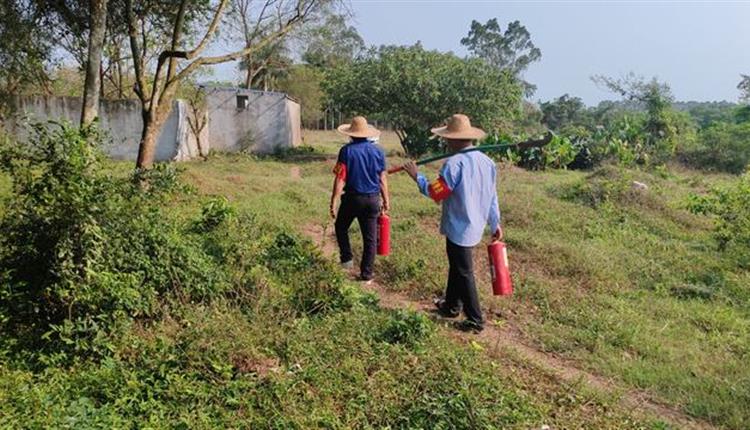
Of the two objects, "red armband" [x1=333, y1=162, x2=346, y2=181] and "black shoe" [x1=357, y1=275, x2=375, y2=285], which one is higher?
"red armband" [x1=333, y1=162, x2=346, y2=181]

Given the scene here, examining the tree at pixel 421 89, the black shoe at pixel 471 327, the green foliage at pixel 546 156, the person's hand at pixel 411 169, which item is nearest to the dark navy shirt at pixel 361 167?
the person's hand at pixel 411 169

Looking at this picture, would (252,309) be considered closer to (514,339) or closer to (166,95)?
(514,339)

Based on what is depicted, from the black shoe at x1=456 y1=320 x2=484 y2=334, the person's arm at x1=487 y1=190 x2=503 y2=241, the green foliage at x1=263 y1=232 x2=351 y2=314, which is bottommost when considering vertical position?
the black shoe at x1=456 y1=320 x2=484 y2=334

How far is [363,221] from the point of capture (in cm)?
554

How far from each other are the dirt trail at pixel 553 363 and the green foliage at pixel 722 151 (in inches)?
730

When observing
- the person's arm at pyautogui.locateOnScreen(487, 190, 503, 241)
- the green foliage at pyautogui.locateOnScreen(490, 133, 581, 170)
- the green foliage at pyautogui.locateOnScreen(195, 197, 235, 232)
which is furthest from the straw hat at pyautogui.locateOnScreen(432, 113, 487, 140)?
the green foliage at pyautogui.locateOnScreen(490, 133, 581, 170)

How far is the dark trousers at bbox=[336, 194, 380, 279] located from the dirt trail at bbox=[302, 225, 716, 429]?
12.3 inches

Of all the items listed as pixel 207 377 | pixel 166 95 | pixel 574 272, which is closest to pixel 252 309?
pixel 207 377

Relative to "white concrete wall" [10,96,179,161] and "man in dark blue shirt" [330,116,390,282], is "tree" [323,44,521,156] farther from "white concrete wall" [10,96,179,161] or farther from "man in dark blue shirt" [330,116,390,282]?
"man in dark blue shirt" [330,116,390,282]

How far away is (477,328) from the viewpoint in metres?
4.58

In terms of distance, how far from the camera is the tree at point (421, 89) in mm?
19312

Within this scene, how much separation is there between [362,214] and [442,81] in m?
14.9

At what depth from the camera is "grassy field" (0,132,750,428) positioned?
3117 mm

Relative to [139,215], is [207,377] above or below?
below
